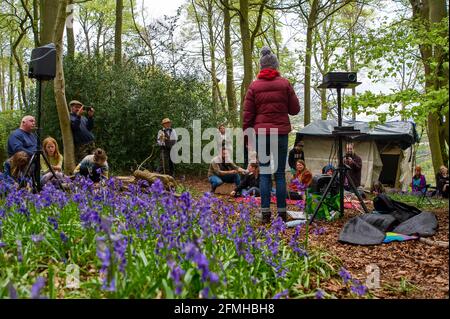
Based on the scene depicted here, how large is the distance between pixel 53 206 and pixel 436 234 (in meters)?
3.92

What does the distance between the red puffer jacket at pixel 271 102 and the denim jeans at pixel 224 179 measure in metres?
4.17

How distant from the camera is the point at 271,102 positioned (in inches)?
198

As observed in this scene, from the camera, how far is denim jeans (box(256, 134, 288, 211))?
4.94 metres

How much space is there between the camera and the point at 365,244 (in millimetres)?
4398

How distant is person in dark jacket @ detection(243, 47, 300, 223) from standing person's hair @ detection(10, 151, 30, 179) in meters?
3.03

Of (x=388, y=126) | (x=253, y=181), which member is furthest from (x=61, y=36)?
(x=388, y=126)

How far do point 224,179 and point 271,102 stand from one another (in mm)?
4446

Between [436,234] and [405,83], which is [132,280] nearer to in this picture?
[436,234]

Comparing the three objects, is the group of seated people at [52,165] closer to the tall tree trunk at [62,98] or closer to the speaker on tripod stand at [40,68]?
the speaker on tripod stand at [40,68]

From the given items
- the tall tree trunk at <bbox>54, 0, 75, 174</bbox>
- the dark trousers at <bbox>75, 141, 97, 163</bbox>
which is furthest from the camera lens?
the dark trousers at <bbox>75, 141, 97, 163</bbox>

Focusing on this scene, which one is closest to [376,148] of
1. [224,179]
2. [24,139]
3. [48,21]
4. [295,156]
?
[295,156]

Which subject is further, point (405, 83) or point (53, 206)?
point (405, 83)

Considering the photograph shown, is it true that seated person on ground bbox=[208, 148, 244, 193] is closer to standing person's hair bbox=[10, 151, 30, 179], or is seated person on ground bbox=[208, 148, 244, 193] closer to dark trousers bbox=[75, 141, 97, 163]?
dark trousers bbox=[75, 141, 97, 163]
